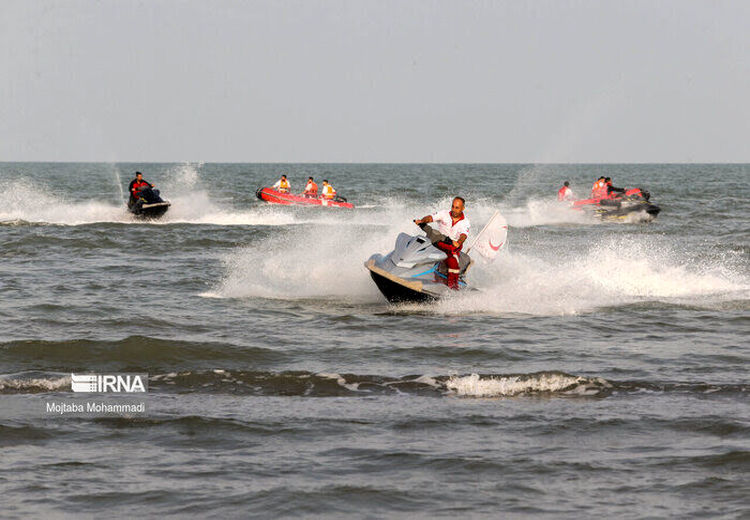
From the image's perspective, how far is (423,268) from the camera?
14.6 meters

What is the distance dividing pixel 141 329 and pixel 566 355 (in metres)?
5.51

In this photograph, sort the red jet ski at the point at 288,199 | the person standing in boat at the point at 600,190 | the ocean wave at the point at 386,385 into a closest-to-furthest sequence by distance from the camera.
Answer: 1. the ocean wave at the point at 386,385
2. the person standing in boat at the point at 600,190
3. the red jet ski at the point at 288,199

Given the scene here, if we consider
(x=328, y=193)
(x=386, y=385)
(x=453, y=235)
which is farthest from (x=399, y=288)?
(x=328, y=193)

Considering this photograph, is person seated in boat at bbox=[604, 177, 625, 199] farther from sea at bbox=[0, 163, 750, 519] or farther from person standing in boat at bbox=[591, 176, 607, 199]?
sea at bbox=[0, 163, 750, 519]

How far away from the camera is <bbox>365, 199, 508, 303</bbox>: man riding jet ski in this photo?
14.3 metres

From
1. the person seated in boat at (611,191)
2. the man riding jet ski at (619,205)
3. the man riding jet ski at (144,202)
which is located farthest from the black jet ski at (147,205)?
the person seated in boat at (611,191)

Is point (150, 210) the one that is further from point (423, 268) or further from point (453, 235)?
point (453, 235)

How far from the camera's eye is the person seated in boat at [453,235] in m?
14.3

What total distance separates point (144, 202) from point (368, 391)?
24606 millimetres

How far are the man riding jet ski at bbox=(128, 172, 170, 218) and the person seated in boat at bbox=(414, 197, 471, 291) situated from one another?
66.4ft

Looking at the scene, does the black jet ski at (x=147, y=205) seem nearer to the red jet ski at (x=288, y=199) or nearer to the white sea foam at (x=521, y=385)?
the red jet ski at (x=288, y=199)

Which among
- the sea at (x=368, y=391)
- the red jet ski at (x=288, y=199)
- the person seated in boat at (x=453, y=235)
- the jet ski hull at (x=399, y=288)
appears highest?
the red jet ski at (x=288, y=199)

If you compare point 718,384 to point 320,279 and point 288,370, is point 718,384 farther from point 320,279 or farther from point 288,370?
point 320,279

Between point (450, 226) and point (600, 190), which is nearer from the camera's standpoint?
point (450, 226)
